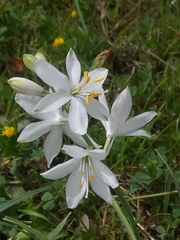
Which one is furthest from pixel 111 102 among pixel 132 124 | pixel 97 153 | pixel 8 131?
pixel 97 153

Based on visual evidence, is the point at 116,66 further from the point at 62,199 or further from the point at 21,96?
the point at 21,96

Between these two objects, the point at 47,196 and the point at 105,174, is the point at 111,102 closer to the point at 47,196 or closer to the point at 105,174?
the point at 47,196

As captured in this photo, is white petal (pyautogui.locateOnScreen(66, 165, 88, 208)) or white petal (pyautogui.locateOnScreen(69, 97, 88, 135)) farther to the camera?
white petal (pyautogui.locateOnScreen(66, 165, 88, 208))

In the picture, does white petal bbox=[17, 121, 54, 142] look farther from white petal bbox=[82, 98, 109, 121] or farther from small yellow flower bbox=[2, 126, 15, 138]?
small yellow flower bbox=[2, 126, 15, 138]

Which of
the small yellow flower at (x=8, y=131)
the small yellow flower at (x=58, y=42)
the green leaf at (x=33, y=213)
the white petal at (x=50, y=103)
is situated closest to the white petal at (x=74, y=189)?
the white petal at (x=50, y=103)

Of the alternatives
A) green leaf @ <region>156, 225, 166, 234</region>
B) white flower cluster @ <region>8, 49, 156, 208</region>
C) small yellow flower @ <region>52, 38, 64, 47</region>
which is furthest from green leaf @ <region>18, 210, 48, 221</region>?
small yellow flower @ <region>52, 38, 64, 47</region>

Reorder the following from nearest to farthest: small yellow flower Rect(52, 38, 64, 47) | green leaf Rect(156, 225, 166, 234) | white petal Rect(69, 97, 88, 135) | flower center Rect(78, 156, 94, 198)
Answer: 1. white petal Rect(69, 97, 88, 135)
2. flower center Rect(78, 156, 94, 198)
3. green leaf Rect(156, 225, 166, 234)
4. small yellow flower Rect(52, 38, 64, 47)

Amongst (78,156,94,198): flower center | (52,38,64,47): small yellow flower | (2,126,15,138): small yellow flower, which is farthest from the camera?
(52,38,64,47): small yellow flower
